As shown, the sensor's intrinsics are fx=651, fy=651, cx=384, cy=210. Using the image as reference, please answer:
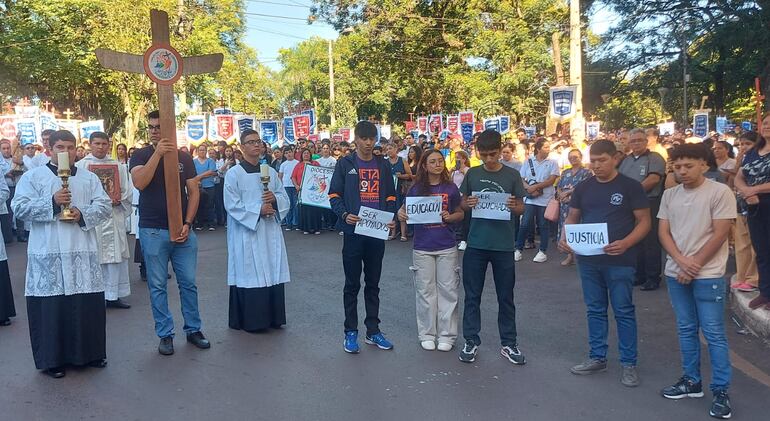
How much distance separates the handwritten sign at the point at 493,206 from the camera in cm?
534

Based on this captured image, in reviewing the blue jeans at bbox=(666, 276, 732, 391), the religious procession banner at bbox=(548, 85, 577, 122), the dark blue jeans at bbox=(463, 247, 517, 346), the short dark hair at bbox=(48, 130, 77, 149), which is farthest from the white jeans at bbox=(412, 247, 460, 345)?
the religious procession banner at bbox=(548, 85, 577, 122)

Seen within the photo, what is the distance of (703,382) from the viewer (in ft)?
16.0

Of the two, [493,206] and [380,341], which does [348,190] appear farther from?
[380,341]

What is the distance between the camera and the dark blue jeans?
5.43m

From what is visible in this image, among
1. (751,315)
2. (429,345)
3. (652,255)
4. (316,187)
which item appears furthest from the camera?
(316,187)

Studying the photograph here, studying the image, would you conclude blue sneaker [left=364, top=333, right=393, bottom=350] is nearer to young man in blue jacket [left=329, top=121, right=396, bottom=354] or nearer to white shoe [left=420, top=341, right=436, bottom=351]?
young man in blue jacket [left=329, top=121, right=396, bottom=354]

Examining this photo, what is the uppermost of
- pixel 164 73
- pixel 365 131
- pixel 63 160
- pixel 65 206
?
pixel 164 73


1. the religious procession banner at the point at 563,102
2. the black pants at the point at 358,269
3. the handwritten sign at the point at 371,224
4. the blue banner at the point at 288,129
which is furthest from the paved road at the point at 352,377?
the blue banner at the point at 288,129

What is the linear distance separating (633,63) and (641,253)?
2812cm

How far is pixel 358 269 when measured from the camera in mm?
5691

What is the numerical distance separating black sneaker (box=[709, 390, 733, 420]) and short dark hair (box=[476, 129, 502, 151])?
2402 millimetres

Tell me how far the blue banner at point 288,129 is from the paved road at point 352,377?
664 inches

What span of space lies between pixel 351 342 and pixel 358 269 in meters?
0.64

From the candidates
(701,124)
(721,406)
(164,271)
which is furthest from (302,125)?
(721,406)
